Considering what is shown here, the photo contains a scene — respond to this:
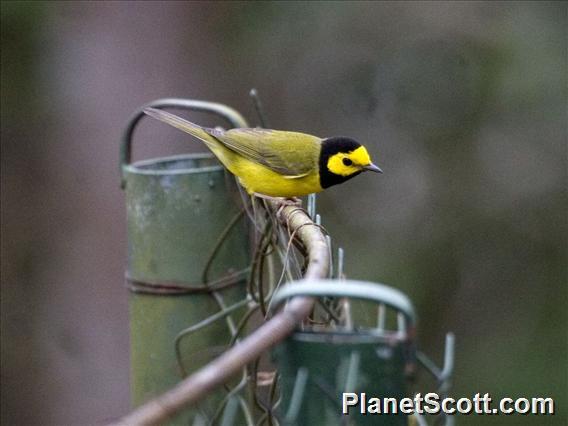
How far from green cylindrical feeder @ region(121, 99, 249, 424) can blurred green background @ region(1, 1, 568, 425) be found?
11.5 ft

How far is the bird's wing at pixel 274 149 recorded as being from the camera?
3.59m

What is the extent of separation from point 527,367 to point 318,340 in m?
5.76

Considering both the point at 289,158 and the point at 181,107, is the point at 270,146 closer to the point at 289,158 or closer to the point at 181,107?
the point at 289,158

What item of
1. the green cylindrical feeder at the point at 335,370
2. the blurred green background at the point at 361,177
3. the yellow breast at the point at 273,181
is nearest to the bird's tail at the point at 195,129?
the yellow breast at the point at 273,181

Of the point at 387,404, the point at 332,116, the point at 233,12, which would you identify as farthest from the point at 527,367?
the point at 387,404

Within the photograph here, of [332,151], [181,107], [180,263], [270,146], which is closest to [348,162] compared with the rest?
[332,151]

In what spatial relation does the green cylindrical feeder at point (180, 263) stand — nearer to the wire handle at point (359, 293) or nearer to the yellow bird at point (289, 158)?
the yellow bird at point (289, 158)

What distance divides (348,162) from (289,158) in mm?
239

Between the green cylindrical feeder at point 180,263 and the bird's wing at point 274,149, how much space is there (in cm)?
73

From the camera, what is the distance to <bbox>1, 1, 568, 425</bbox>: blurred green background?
6.45 metres

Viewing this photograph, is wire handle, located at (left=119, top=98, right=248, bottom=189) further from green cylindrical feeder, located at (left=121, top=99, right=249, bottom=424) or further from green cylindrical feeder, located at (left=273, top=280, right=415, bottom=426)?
green cylindrical feeder, located at (left=273, top=280, right=415, bottom=426)

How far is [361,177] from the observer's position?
7355mm

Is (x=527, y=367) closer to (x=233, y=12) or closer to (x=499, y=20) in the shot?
(x=499, y=20)

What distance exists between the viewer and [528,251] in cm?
722
